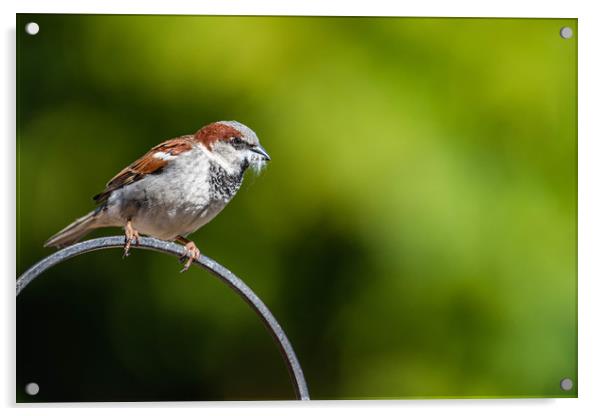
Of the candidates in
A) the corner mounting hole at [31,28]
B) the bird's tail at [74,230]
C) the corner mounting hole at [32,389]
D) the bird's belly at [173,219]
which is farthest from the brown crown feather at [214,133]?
the corner mounting hole at [32,389]

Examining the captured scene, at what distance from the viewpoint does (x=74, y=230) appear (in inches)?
104

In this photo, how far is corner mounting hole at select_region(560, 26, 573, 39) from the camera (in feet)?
9.01

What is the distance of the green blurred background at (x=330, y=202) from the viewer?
8.81 feet

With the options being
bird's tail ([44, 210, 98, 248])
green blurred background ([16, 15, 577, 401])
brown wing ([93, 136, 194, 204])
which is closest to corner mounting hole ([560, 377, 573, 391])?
green blurred background ([16, 15, 577, 401])

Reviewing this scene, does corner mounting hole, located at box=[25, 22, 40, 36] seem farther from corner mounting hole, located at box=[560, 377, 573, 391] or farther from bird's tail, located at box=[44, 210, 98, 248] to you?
corner mounting hole, located at box=[560, 377, 573, 391]

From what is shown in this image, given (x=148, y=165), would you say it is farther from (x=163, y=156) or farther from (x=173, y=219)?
(x=173, y=219)

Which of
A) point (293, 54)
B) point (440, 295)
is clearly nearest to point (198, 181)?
point (293, 54)

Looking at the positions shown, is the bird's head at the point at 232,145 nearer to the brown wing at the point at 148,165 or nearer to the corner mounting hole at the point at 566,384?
the brown wing at the point at 148,165

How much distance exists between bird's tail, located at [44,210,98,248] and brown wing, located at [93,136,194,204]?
2.3 inches

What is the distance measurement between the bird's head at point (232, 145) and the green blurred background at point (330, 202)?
0.09m

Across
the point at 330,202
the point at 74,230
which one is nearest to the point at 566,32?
the point at 330,202

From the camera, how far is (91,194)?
2693 millimetres

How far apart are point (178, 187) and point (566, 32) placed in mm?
1280

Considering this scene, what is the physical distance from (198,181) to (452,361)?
960 mm
